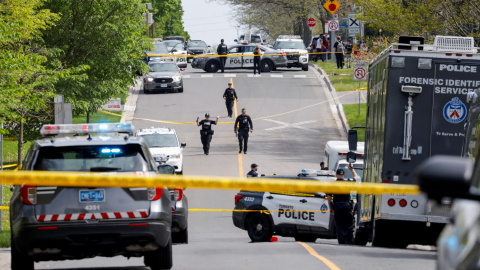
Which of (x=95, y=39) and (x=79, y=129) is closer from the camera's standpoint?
(x=79, y=129)

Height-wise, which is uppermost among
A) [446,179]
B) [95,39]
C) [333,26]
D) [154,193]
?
[333,26]

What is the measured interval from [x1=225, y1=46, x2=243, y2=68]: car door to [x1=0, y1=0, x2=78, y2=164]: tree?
21.4 meters

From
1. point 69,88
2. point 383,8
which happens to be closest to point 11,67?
point 69,88

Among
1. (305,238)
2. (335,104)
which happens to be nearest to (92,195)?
(305,238)

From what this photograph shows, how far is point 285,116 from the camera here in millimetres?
42219

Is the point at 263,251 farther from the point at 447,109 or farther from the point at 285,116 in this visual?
the point at 285,116

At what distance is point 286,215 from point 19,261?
8.66 meters

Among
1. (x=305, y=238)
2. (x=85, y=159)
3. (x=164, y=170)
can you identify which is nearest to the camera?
A: (x=85, y=159)

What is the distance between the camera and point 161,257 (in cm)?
1047

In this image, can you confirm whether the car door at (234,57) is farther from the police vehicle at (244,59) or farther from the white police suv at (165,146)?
the white police suv at (165,146)

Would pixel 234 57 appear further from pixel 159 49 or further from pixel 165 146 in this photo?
pixel 165 146

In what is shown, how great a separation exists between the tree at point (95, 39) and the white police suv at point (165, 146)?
3.11m

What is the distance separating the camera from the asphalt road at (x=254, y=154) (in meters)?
12.8

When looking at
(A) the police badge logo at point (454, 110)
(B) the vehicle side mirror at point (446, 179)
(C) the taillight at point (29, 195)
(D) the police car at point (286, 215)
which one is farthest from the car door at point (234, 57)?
(B) the vehicle side mirror at point (446, 179)
